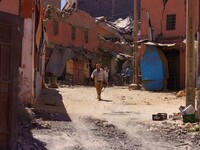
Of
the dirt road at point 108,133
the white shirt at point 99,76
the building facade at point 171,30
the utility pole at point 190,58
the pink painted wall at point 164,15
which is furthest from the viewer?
the pink painted wall at point 164,15

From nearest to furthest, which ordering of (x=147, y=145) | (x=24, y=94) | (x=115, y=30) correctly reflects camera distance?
(x=147, y=145) → (x=24, y=94) → (x=115, y=30)

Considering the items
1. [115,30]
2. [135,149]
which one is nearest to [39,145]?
[135,149]

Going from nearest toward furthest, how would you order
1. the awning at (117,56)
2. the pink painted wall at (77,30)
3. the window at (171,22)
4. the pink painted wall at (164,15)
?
the pink painted wall at (164,15)
the window at (171,22)
the pink painted wall at (77,30)
the awning at (117,56)

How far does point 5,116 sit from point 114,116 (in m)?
6.01

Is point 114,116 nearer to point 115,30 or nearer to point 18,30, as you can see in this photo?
point 18,30

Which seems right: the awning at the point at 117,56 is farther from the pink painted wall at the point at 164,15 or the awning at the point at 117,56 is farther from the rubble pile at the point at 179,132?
the rubble pile at the point at 179,132

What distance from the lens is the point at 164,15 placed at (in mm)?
25703

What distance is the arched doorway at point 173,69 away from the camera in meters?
25.0

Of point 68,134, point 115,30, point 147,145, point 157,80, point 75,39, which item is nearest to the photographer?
point 147,145

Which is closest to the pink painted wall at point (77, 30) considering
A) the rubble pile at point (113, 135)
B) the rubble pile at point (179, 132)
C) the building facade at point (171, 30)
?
the building facade at point (171, 30)

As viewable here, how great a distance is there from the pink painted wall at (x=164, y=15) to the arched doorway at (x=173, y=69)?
1.20 metres

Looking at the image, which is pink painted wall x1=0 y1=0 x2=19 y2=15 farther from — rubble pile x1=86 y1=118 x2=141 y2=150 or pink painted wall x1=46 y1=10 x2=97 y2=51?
pink painted wall x1=46 y1=10 x2=97 y2=51

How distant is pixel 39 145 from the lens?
23.4 ft

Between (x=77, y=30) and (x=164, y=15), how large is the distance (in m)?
12.1
